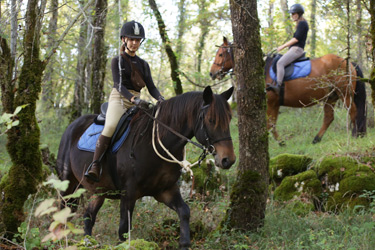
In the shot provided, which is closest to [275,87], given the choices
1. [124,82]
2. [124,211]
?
[124,82]

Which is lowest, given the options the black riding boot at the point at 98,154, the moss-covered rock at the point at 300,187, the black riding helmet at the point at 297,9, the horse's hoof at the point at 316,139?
the moss-covered rock at the point at 300,187

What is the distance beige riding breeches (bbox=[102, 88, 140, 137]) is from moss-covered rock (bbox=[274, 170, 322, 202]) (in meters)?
3.35

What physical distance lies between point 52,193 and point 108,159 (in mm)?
3498

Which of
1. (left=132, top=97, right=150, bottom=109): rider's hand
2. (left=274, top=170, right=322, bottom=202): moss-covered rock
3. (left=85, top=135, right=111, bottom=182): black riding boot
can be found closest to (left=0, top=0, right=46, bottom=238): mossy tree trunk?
(left=85, top=135, right=111, bottom=182): black riding boot

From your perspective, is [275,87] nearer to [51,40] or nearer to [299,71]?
[299,71]

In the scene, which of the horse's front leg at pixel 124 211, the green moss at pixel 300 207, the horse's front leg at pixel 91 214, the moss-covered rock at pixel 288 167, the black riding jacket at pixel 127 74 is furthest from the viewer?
the moss-covered rock at pixel 288 167

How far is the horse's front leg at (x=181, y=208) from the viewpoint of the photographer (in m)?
4.84

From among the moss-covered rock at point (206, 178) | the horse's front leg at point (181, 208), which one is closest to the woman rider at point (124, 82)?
the horse's front leg at point (181, 208)

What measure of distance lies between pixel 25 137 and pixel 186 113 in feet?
6.76

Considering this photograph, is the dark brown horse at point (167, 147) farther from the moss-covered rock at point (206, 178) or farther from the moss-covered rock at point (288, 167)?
the moss-covered rock at point (288, 167)

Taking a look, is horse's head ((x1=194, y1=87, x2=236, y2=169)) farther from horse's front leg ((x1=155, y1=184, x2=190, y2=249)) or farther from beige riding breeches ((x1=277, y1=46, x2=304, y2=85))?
beige riding breeches ((x1=277, y1=46, x2=304, y2=85))

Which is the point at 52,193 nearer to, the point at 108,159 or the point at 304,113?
the point at 108,159

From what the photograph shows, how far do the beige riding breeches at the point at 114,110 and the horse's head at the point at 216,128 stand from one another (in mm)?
1309

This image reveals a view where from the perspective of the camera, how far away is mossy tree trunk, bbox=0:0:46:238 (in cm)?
480
